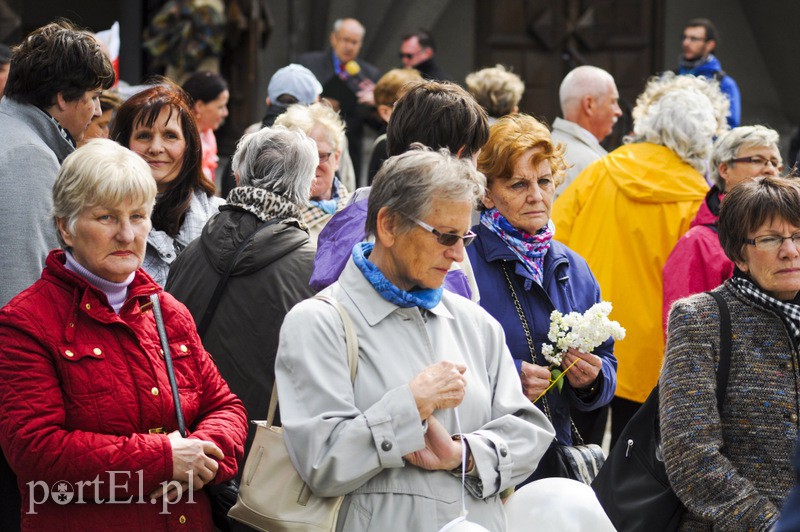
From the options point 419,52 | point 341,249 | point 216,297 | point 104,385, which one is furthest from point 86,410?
point 419,52

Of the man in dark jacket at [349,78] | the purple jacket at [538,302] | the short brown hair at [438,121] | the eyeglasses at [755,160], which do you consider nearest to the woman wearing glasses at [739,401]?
the purple jacket at [538,302]

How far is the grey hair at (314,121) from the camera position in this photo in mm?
5684

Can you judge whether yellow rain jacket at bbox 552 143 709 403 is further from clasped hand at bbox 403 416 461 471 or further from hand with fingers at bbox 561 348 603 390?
clasped hand at bbox 403 416 461 471

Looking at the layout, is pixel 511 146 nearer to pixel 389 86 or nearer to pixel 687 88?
pixel 687 88

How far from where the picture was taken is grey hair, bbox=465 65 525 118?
7363mm

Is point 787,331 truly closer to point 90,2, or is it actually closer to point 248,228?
point 248,228

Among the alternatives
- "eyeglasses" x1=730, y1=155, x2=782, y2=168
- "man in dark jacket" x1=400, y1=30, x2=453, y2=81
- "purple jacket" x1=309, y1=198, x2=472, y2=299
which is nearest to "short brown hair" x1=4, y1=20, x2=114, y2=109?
"purple jacket" x1=309, y1=198, x2=472, y2=299

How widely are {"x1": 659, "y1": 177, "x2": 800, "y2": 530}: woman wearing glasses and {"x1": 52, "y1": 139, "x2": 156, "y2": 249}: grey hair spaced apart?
5.32ft

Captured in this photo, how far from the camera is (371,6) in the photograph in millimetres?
12961

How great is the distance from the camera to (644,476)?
3.80 m

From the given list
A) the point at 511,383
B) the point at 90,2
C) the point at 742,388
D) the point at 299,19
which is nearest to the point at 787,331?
the point at 742,388

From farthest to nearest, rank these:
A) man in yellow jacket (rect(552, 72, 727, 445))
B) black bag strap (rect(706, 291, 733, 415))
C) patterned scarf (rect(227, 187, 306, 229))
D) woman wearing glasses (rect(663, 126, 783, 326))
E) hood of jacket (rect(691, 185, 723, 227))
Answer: man in yellow jacket (rect(552, 72, 727, 445))
hood of jacket (rect(691, 185, 723, 227))
woman wearing glasses (rect(663, 126, 783, 326))
patterned scarf (rect(227, 187, 306, 229))
black bag strap (rect(706, 291, 733, 415))

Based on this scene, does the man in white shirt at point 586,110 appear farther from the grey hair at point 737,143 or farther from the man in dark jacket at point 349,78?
the man in dark jacket at point 349,78

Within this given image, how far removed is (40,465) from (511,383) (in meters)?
1.24
